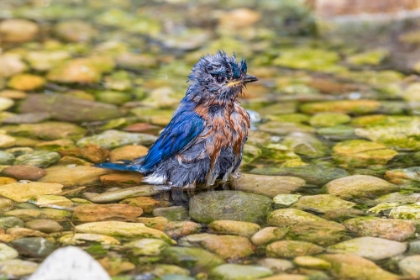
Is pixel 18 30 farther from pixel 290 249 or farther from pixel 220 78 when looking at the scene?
pixel 290 249

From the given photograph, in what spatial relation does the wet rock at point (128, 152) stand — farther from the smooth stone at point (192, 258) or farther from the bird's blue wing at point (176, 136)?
the smooth stone at point (192, 258)

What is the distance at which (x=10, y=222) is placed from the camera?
13.8 ft

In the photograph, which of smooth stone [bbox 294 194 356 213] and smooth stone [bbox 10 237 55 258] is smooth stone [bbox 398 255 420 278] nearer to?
smooth stone [bbox 294 194 356 213]

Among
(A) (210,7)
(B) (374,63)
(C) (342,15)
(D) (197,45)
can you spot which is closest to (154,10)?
(A) (210,7)

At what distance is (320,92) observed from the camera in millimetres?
7066

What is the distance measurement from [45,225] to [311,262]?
5.14ft

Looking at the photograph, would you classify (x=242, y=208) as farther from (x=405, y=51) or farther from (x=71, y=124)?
(x=405, y=51)

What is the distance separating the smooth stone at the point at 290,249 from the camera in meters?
3.77

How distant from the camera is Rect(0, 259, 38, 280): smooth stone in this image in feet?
11.5

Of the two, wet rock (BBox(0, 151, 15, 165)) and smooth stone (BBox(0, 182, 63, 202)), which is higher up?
wet rock (BBox(0, 151, 15, 165))

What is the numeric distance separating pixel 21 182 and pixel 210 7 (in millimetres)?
5753

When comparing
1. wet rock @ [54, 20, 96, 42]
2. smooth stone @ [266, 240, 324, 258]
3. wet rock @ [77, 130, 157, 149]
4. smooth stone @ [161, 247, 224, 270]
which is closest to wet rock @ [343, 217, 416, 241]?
smooth stone @ [266, 240, 324, 258]

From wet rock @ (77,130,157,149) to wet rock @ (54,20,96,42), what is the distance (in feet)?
9.97

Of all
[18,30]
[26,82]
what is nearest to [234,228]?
[26,82]
